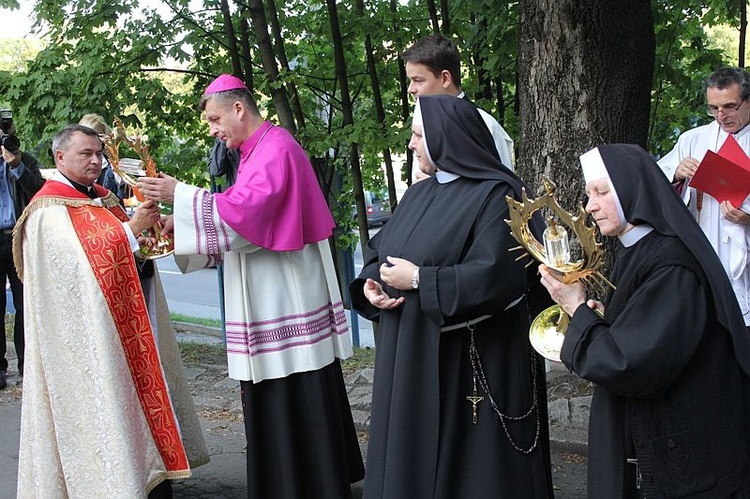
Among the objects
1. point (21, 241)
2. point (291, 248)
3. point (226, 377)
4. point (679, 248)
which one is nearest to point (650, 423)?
point (679, 248)

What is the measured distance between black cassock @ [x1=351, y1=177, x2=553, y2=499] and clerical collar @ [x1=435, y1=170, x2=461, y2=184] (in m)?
0.02

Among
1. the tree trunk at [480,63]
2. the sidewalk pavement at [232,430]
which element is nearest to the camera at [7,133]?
the sidewalk pavement at [232,430]

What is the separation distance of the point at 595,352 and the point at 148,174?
94.2 inches

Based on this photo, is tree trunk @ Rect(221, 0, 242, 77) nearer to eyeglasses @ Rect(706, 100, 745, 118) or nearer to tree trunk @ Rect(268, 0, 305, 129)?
tree trunk @ Rect(268, 0, 305, 129)

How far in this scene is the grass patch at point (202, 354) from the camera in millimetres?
7954

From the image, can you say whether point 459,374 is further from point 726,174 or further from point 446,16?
point 446,16

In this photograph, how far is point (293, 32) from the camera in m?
Answer: 8.46

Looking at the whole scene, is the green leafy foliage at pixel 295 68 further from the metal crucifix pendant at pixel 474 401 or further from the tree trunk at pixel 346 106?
the metal crucifix pendant at pixel 474 401

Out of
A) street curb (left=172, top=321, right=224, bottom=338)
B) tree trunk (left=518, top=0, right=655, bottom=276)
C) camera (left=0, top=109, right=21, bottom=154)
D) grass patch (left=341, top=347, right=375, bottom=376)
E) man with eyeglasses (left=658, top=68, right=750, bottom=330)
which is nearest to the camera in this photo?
man with eyeglasses (left=658, top=68, right=750, bottom=330)

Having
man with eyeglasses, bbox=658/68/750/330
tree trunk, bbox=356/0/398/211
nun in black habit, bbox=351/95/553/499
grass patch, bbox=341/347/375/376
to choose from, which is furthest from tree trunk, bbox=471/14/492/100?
nun in black habit, bbox=351/95/553/499

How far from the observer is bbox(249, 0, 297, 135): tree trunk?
7.83 metres

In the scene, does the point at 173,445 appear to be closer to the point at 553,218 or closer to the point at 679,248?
the point at 553,218

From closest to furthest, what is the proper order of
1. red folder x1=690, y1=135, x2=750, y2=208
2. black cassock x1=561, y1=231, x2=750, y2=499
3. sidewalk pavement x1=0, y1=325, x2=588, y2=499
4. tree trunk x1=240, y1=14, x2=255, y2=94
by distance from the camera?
black cassock x1=561, y1=231, x2=750, y2=499
red folder x1=690, y1=135, x2=750, y2=208
sidewalk pavement x1=0, y1=325, x2=588, y2=499
tree trunk x1=240, y1=14, x2=255, y2=94

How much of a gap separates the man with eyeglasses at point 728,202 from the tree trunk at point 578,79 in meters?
0.77
